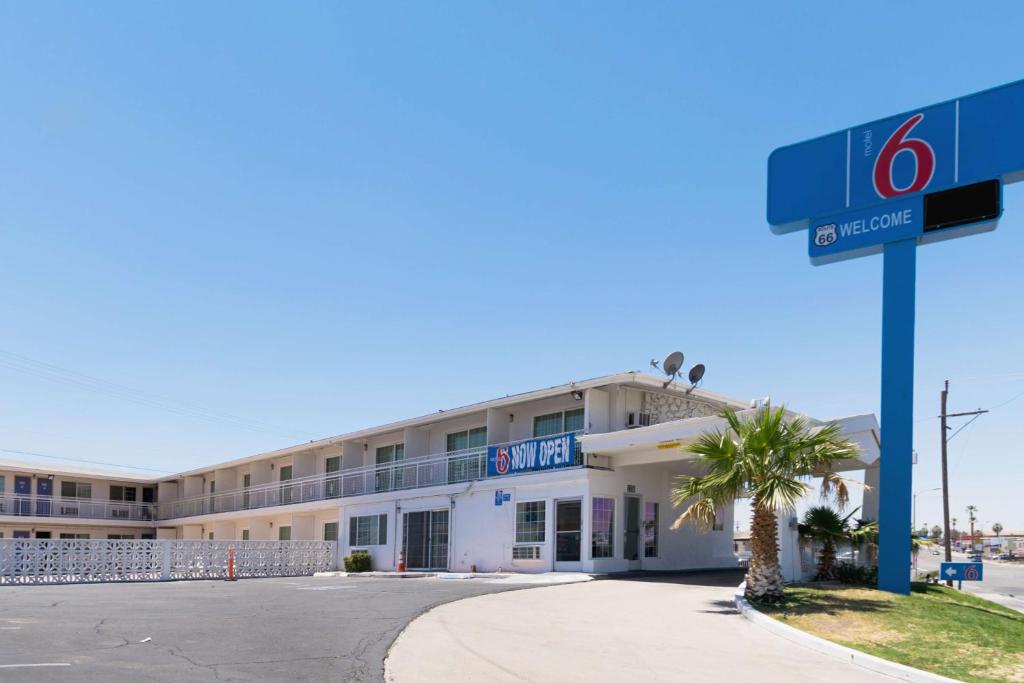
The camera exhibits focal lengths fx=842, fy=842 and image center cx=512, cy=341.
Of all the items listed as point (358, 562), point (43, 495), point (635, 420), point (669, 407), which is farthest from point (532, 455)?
point (43, 495)

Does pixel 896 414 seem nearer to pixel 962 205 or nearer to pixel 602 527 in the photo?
pixel 962 205

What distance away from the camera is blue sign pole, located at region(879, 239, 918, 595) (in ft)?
58.5

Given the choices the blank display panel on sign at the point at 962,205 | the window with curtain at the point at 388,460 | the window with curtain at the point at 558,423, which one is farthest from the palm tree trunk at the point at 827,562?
the window with curtain at the point at 388,460

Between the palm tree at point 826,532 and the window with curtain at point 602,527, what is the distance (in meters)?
5.97

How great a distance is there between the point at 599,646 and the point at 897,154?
13672 mm

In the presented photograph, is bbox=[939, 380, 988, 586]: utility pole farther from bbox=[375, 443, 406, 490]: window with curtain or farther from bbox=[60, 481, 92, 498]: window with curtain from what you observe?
bbox=[60, 481, 92, 498]: window with curtain

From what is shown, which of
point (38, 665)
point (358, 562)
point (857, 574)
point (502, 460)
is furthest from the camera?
point (358, 562)

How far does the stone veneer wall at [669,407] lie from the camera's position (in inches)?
1085

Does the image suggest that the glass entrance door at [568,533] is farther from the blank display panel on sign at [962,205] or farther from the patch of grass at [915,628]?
the blank display panel on sign at [962,205]

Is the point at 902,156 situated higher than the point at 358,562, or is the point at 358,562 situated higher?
the point at 902,156

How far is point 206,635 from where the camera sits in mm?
11844

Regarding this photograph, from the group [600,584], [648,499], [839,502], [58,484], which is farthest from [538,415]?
[58,484]

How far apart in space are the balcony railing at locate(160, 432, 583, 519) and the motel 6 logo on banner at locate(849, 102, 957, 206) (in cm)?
1076

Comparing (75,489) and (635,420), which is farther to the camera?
(75,489)
